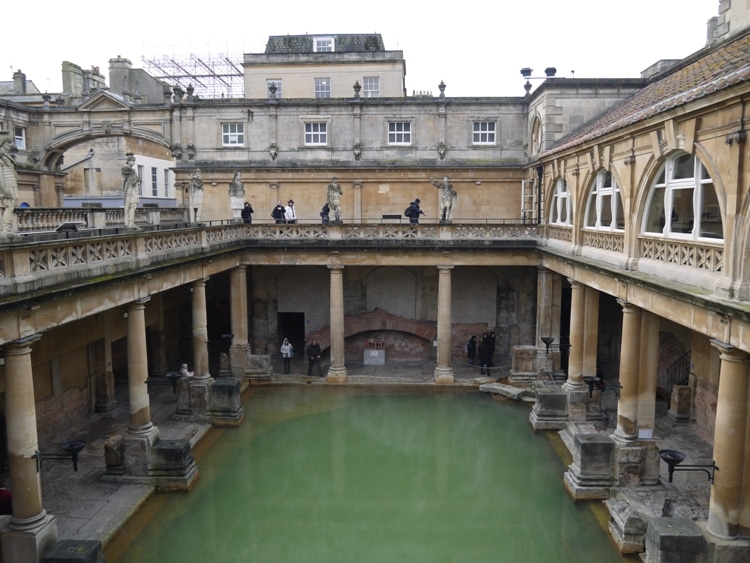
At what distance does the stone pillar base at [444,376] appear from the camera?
81.9ft

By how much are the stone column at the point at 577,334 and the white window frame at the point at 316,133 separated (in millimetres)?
14836

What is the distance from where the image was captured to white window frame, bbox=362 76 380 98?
35219 mm

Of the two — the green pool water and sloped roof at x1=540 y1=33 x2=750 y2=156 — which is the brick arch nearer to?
the green pool water

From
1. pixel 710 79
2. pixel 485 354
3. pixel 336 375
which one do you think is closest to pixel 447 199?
pixel 485 354

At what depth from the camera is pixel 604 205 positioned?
18.4 m

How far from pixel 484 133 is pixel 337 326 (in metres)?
11.9

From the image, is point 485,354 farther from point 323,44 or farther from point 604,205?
point 323,44

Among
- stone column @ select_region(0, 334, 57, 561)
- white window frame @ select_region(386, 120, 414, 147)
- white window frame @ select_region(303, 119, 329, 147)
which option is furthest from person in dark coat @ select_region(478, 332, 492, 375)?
stone column @ select_region(0, 334, 57, 561)

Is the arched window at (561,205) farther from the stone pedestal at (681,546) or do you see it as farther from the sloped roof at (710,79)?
the stone pedestal at (681,546)

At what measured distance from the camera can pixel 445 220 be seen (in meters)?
24.4

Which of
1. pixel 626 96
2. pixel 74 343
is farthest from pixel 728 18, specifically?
pixel 74 343

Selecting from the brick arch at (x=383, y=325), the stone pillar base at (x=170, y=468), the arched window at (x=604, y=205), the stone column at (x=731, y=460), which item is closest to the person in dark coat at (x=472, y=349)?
the brick arch at (x=383, y=325)

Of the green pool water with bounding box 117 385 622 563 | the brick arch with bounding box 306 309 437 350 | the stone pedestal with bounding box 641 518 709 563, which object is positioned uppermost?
the brick arch with bounding box 306 309 437 350

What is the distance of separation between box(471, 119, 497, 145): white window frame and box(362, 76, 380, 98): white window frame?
8.39m
